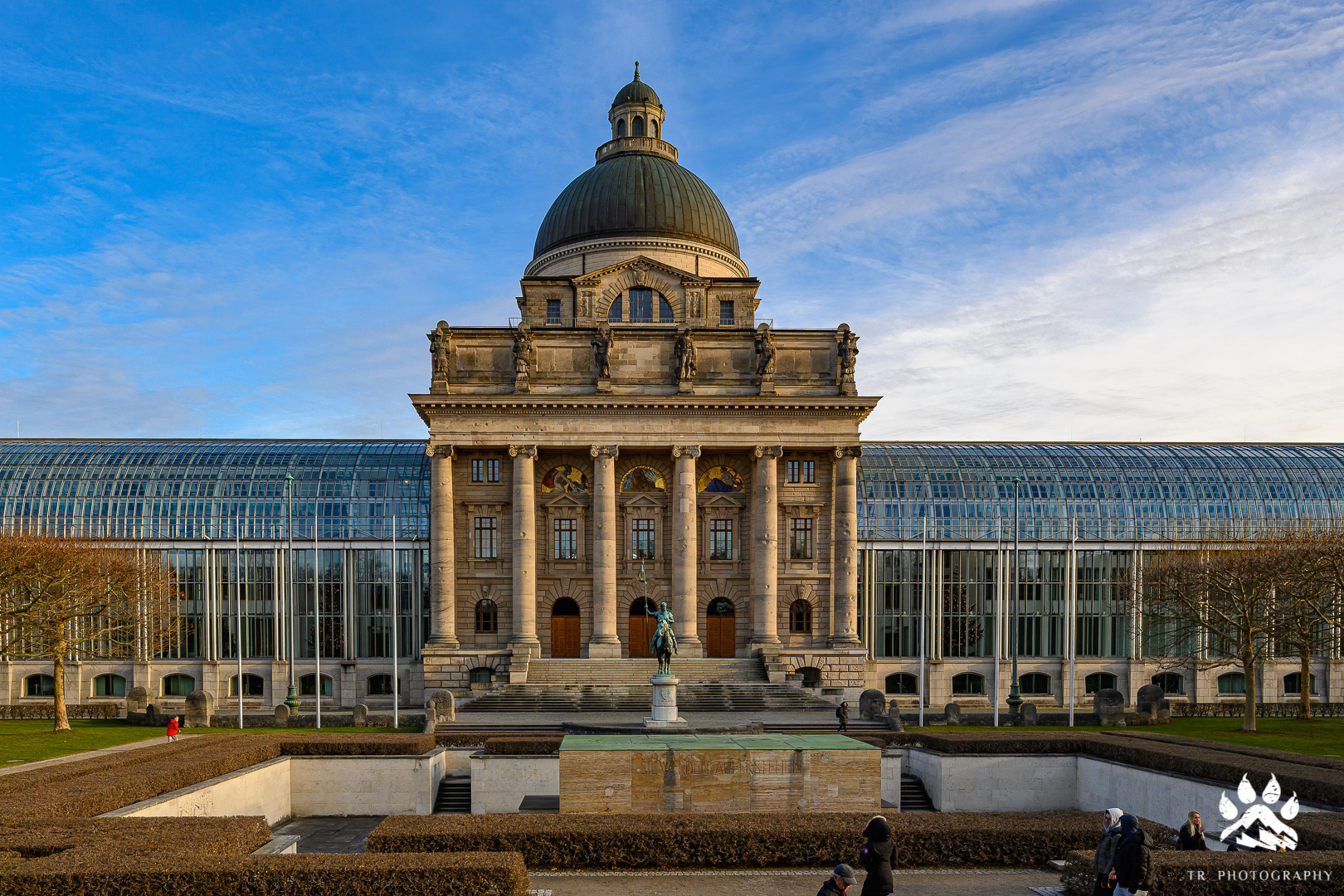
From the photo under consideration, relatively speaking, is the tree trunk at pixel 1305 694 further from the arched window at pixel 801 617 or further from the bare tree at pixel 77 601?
the bare tree at pixel 77 601

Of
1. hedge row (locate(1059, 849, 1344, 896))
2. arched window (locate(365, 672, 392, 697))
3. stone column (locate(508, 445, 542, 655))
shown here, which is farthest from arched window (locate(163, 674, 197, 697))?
hedge row (locate(1059, 849, 1344, 896))

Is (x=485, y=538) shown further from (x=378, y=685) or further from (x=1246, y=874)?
(x=1246, y=874)

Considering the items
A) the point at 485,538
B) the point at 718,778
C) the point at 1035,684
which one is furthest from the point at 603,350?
the point at 1035,684

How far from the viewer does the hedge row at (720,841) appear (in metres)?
23.7

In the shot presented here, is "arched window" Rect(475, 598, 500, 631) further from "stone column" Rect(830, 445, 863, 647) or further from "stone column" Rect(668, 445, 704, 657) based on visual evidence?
"stone column" Rect(830, 445, 863, 647)

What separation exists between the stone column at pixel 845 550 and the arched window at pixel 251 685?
1689 inches

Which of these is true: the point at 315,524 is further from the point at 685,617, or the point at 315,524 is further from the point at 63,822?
the point at 63,822

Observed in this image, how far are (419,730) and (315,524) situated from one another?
27.9 m

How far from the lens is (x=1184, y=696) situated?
72.8m

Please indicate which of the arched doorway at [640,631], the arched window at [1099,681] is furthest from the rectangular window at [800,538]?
the arched window at [1099,681]

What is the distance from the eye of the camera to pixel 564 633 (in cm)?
6575

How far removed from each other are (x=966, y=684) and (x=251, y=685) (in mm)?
55119

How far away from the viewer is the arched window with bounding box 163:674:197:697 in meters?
69.6

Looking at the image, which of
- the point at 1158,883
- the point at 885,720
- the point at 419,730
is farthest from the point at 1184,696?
the point at 1158,883
